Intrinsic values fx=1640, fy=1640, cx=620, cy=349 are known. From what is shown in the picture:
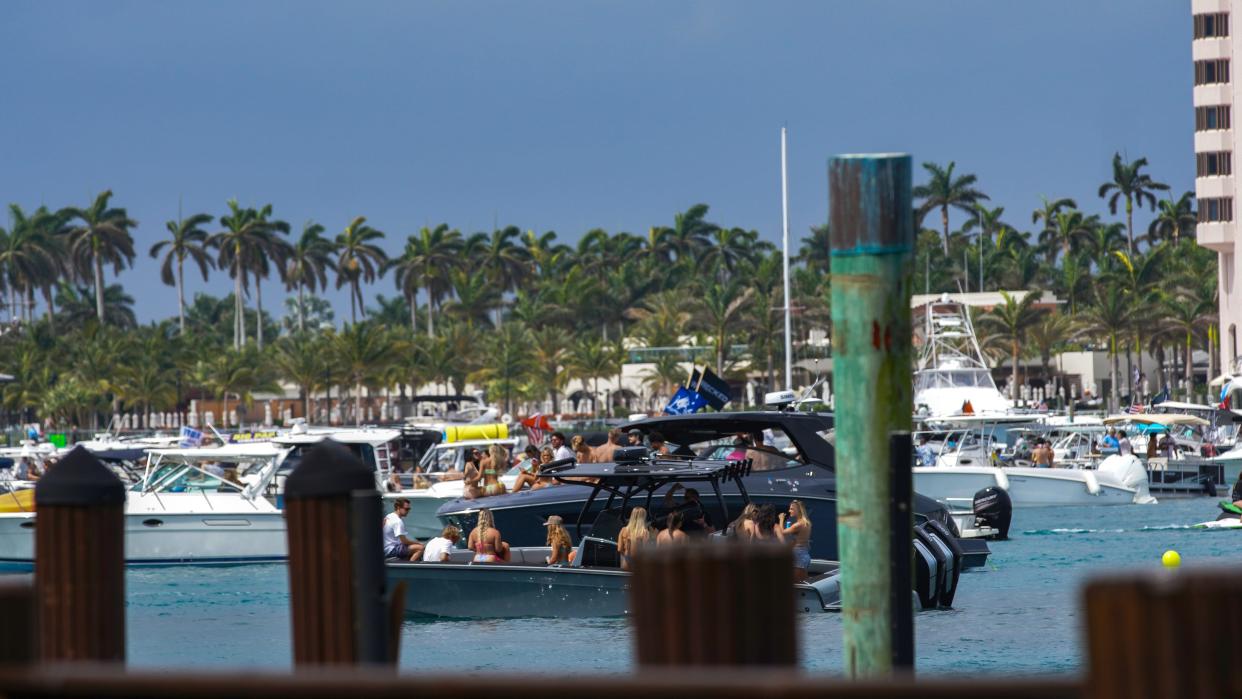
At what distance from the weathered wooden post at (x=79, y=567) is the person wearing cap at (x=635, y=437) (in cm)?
1492

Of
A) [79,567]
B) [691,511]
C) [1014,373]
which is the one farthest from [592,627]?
[1014,373]

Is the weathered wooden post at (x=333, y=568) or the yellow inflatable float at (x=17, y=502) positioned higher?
the weathered wooden post at (x=333, y=568)

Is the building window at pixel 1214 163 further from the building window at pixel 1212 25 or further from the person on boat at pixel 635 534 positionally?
the person on boat at pixel 635 534

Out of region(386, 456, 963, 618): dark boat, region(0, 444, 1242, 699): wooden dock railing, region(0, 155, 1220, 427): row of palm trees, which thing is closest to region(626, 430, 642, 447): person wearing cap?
region(386, 456, 963, 618): dark boat

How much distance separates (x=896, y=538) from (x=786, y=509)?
12.1 m

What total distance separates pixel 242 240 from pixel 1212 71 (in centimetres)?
6606

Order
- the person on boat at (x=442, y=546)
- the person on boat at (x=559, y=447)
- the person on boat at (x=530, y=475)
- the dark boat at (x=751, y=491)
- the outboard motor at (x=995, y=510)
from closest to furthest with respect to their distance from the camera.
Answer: the person on boat at (x=442, y=546) < the dark boat at (x=751, y=491) < the person on boat at (x=530, y=475) < the person on boat at (x=559, y=447) < the outboard motor at (x=995, y=510)

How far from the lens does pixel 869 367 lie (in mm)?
6918

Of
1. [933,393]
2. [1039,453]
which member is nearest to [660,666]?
[1039,453]

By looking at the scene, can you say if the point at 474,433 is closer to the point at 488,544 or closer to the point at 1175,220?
the point at 488,544

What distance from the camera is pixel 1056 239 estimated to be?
11919cm

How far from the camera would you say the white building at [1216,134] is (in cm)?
7419

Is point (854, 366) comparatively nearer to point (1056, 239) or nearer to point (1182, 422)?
point (1182, 422)

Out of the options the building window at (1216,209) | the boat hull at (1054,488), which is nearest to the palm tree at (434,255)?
the building window at (1216,209)
